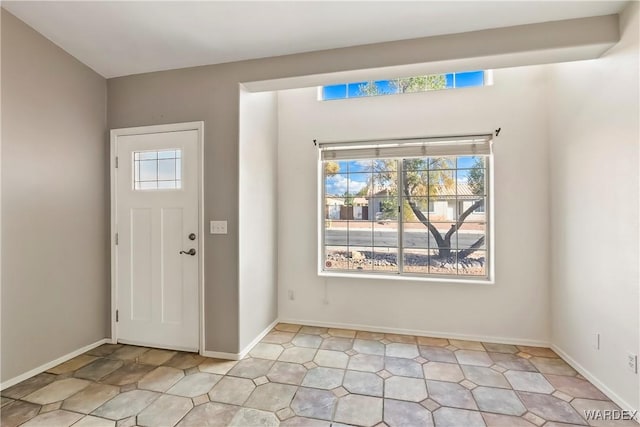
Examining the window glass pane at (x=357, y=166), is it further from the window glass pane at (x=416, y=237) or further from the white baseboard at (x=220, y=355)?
the white baseboard at (x=220, y=355)

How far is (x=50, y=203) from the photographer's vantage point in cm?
243

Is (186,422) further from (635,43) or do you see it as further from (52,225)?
(635,43)

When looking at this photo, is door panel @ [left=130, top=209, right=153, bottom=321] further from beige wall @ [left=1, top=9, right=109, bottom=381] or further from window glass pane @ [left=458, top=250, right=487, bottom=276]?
window glass pane @ [left=458, top=250, right=487, bottom=276]

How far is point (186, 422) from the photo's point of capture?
1.77 m

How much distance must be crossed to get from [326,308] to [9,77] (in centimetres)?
338

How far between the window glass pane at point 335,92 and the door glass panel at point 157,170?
1.71m

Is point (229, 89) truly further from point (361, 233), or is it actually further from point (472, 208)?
point (472, 208)

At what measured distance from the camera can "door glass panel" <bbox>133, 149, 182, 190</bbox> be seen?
2.72 meters

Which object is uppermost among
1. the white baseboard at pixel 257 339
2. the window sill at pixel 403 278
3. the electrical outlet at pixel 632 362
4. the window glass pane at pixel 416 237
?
the window glass pane at pixel 416 237

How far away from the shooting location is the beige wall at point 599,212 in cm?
185

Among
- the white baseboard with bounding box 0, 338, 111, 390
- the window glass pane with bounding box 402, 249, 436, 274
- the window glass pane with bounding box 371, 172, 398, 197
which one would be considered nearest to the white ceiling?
the window glass pane with bounding box 371, 172, 398, 197

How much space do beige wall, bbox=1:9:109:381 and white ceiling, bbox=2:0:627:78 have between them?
13.0 inches

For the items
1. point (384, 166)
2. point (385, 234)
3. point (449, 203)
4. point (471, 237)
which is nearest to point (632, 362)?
point (471, 237)

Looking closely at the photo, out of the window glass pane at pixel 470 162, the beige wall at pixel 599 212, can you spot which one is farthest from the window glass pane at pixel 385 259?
the beige wall at pixel 599 212
